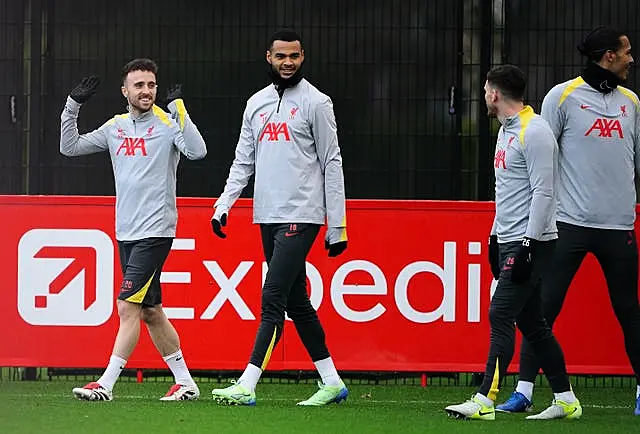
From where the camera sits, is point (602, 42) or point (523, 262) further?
point (602, 42)

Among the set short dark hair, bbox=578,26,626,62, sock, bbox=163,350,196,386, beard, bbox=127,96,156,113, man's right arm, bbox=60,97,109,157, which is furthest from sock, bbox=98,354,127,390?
short dark hair, bbox=578,26,626,62

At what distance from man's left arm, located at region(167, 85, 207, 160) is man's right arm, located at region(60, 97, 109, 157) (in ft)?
1.69

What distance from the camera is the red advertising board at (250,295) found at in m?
10.7

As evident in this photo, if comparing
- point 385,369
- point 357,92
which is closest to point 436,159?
point 357,92

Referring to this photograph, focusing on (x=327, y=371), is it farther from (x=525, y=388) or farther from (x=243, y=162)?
(x=243, y=162)

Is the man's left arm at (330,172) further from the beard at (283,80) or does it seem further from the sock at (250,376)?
the sock at (250,376)

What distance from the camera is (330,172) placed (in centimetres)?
885

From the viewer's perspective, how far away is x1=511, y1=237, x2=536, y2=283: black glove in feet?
26.8

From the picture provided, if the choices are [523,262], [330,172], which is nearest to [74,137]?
[330,172]

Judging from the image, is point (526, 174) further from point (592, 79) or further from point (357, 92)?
point (357, 92)

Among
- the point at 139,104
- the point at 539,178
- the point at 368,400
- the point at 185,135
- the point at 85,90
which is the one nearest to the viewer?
the point at 539,178

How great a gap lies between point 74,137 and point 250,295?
1836 millimetres

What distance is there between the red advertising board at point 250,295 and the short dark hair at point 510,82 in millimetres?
2483

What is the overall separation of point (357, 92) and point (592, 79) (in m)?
3.15
